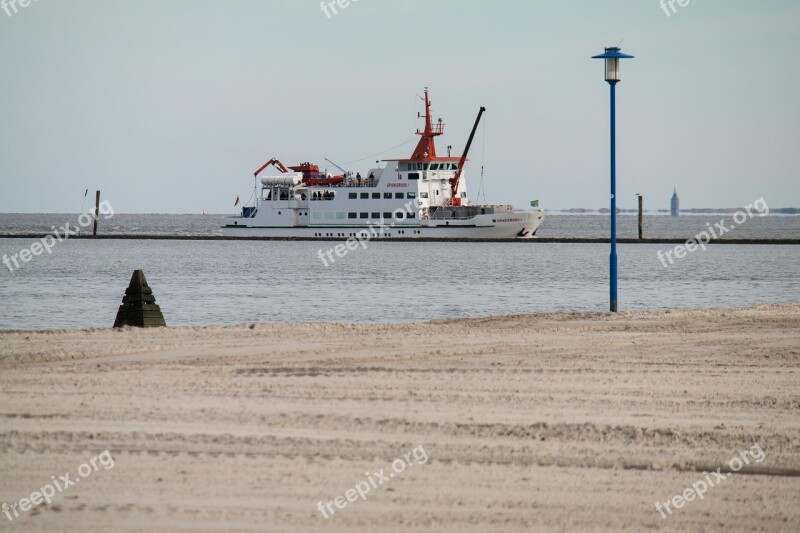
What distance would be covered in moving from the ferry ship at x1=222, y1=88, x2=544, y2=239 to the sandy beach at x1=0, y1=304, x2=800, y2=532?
59.0 m

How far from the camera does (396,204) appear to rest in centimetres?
7281

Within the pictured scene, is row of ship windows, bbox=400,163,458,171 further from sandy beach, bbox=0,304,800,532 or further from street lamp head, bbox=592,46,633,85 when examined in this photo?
sandy beach, bbox=0,304,800,532

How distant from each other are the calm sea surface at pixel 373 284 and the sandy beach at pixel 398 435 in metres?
9.59

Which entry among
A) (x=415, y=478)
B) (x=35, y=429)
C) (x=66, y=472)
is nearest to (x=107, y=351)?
(x=35, y=429)

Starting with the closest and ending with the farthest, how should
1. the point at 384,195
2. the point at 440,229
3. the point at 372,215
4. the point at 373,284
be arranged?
the point at 373,284 < the point at 384,195 < the point at 440,229 < the point at 372,215

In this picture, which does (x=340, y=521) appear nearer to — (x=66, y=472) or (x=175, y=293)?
(x=66, y=472)

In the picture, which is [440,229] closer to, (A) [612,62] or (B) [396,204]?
(B) [396,204]

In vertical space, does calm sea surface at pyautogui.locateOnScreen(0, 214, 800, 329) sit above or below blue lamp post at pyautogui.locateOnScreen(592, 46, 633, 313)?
below

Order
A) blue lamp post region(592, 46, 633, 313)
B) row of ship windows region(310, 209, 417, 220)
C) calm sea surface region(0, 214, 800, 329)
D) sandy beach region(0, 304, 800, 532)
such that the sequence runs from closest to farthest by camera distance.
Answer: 1. sandy beach region(0, 304, 800, 532)
2. blue lamp post region(592, 46, 633, 313)
3. calm sea surface region(0, 214, 800, 329)
4. row of ship windows region(310, 209, 417, 220)

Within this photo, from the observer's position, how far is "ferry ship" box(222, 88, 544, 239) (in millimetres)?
72750

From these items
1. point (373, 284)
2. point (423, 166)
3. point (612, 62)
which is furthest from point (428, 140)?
point (612, 62)

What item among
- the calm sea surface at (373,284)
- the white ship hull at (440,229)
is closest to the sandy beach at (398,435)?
the calm sea surface at (373,284)

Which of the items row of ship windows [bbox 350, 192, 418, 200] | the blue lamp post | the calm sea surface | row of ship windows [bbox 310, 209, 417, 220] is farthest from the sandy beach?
row of ship windows [bbox 310, 209, 417, 220]

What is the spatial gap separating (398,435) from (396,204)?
64600 millimetres
